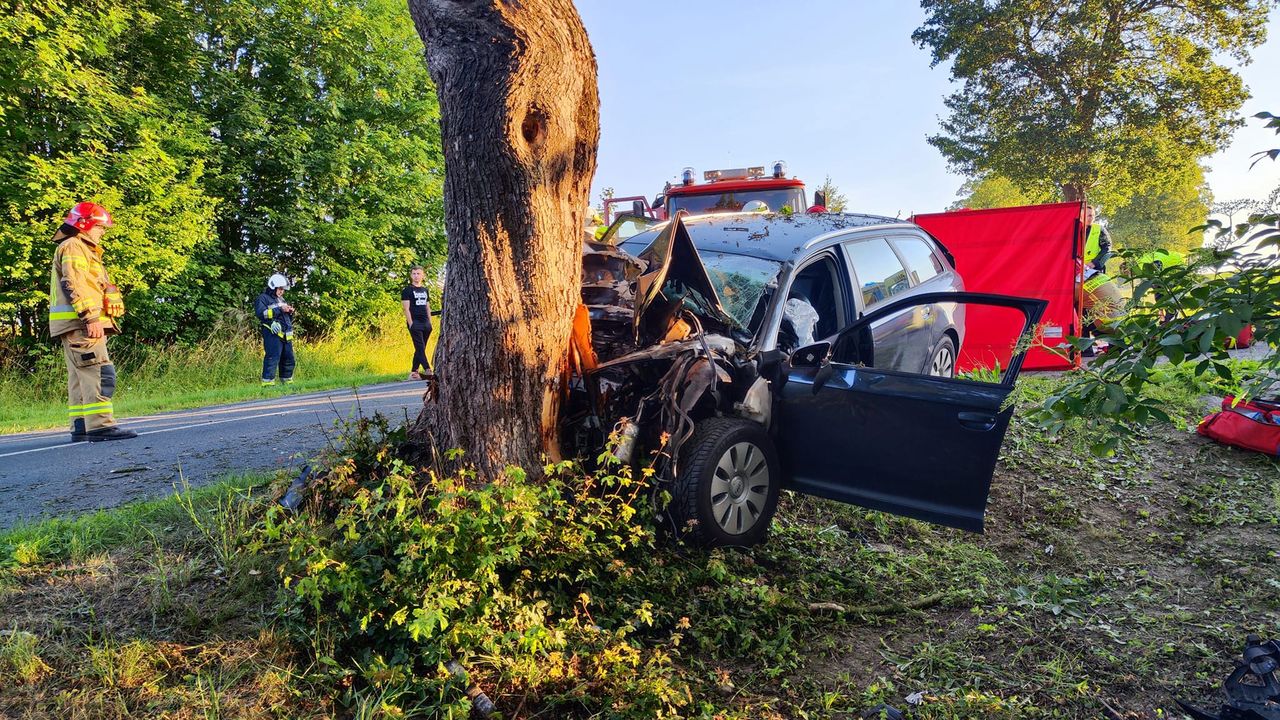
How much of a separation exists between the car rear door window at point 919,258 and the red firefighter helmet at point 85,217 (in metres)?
7.05

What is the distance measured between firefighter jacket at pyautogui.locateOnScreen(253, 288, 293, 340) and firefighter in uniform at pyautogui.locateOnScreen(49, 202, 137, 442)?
4.81 metres

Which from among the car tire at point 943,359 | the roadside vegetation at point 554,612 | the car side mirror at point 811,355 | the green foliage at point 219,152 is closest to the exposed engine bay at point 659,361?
the car side mirror at point 811,355

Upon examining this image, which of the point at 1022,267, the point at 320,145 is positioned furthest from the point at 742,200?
the point at 320,145

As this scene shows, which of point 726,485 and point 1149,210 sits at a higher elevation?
point 1149,210

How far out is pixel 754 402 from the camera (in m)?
4.02

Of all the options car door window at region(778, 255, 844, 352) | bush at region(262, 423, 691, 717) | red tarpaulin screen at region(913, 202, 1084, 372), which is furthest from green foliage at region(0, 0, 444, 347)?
red tarpaulin screen at region(913, 202, 1084, 372)

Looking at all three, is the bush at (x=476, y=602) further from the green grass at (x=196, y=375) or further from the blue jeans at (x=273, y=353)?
the blue jeans at (x=273, y=353)

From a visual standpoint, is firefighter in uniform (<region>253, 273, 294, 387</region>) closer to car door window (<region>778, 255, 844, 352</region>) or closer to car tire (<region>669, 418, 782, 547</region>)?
car door window (<region>778, 255, 844, 352</region>)

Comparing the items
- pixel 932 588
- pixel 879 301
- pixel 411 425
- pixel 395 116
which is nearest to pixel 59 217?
pixel 395 116

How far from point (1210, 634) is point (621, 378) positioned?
3.04m

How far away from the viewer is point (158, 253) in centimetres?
1126

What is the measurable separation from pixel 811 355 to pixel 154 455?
4.95m

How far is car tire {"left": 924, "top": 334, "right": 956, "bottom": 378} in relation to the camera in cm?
589

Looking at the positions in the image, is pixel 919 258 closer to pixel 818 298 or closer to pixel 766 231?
pixel 818 298
